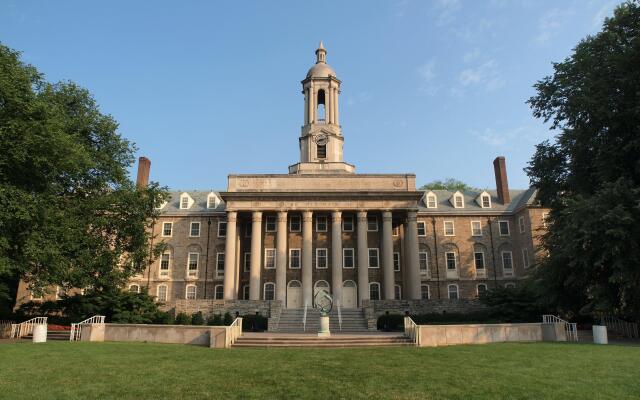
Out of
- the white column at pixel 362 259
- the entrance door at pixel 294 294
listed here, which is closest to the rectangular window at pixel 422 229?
the white column at pixel 362 259

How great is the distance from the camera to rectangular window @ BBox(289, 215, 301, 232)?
4636 centimetres

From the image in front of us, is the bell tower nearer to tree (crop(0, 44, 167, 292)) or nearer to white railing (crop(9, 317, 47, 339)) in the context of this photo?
tree (crop(0, 44, 167, 292))

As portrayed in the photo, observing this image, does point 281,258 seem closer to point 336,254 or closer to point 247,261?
point 336,254

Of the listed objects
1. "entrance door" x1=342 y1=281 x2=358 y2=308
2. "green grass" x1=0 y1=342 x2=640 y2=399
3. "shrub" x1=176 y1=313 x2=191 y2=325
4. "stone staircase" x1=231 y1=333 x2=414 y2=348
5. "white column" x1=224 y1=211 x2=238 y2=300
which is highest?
"white column" x1=224 y1=211 x2=238 y2=300

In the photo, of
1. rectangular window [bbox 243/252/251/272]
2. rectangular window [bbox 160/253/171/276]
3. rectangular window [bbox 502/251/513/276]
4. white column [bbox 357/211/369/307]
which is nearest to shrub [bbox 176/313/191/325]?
rectangular window [bbox 243/252/251/272]

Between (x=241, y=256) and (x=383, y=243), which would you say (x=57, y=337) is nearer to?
(x=241, y=256)

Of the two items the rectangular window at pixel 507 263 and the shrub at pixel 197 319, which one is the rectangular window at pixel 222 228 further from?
the rectangular window at pixel 507 263

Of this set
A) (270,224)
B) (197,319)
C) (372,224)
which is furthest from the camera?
(372,224)

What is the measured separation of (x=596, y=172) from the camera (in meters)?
24.4

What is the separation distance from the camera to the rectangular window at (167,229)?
49.9 meters

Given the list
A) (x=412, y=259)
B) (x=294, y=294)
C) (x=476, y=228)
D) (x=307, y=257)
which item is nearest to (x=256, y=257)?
(x=307, y=257)

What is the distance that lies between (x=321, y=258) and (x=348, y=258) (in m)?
2.68

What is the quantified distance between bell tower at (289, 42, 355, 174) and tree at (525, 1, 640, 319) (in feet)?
74.9

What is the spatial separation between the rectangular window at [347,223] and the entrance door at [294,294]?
23.3ft
